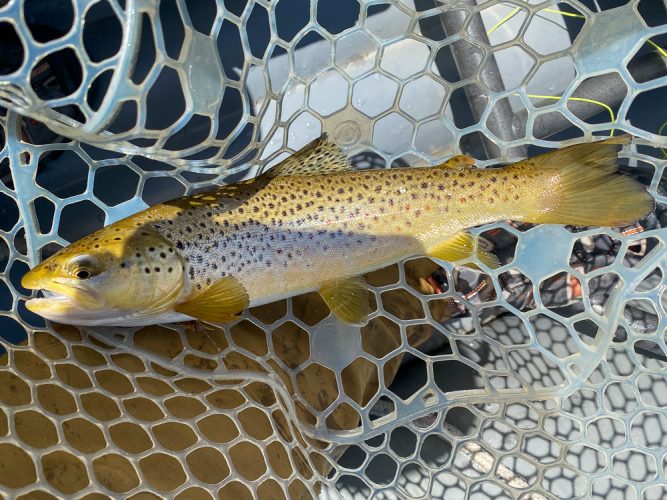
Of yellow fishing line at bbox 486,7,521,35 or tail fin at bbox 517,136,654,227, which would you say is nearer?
tail fin at bbox 517,136,654,227

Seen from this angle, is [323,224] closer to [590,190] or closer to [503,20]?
[590,190]

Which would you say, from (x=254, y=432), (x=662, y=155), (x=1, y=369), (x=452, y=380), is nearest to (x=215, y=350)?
(x=254, y=432)

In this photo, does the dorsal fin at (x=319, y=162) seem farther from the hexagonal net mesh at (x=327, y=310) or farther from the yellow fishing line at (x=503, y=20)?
the yellow fishing line at (x=503, y=20)

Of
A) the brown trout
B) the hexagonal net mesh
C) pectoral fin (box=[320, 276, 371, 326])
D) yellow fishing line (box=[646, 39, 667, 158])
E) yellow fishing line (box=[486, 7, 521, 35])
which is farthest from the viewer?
yellow fishing line (box=[486, 7, 521, 35])

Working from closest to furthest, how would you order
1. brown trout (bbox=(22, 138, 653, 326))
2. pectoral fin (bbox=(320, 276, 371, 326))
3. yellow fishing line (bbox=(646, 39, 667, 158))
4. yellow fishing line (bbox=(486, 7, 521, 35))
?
brown trout (bbox=(22, 138, 653, 326))
pectoral fin (bbox=(320, 276, 371, 326))
yellow fishing line (bbox=(646, 39, 667, 158))
yellow fishing line (bbox=(486, 7, 521, 35))

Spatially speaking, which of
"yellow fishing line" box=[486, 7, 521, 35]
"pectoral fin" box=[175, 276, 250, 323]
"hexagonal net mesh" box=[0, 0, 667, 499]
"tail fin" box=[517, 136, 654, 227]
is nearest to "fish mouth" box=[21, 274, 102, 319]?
"hexagonal net mesh" box=[0, 0, 667, 499]

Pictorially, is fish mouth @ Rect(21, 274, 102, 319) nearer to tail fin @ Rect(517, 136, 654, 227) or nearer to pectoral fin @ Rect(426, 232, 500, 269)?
pectoral fin @ Rect(426, 232, 500, 269)

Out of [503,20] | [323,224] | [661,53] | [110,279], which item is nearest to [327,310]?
[323,224]
